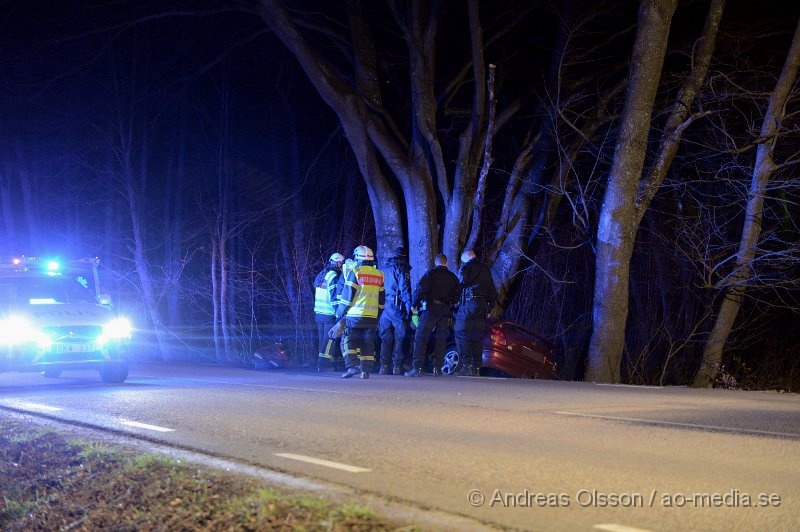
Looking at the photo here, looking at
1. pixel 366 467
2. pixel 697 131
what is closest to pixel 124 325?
pixel 366 467

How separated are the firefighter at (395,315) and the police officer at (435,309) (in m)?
0.29

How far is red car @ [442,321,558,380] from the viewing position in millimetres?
17438

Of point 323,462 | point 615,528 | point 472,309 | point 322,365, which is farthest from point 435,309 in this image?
point 615,528

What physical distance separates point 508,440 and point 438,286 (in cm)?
824

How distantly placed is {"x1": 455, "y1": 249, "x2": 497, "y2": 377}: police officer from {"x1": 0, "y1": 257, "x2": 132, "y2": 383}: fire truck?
5926 millimetres

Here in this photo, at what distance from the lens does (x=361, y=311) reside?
1522 cm

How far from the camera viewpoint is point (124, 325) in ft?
47.0

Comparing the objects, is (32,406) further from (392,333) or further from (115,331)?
(392,333)

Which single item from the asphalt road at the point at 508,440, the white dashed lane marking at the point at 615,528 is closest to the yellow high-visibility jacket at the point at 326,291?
the asphalt road at the point at 508,440

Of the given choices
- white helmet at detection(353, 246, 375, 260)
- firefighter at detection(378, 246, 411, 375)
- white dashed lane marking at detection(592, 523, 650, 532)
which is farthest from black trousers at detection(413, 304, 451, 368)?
white dashed lane marking at detection(592, 523, 650, 532)

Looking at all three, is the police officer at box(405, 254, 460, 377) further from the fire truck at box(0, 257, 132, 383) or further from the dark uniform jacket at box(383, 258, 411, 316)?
the fire truck at box(0, 257, 132, 383)

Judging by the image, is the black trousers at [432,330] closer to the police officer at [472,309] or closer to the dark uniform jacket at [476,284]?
the police officer at [472,309]

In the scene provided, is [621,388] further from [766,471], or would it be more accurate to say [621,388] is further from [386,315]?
[766,471]

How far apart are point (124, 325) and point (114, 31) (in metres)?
11.5
